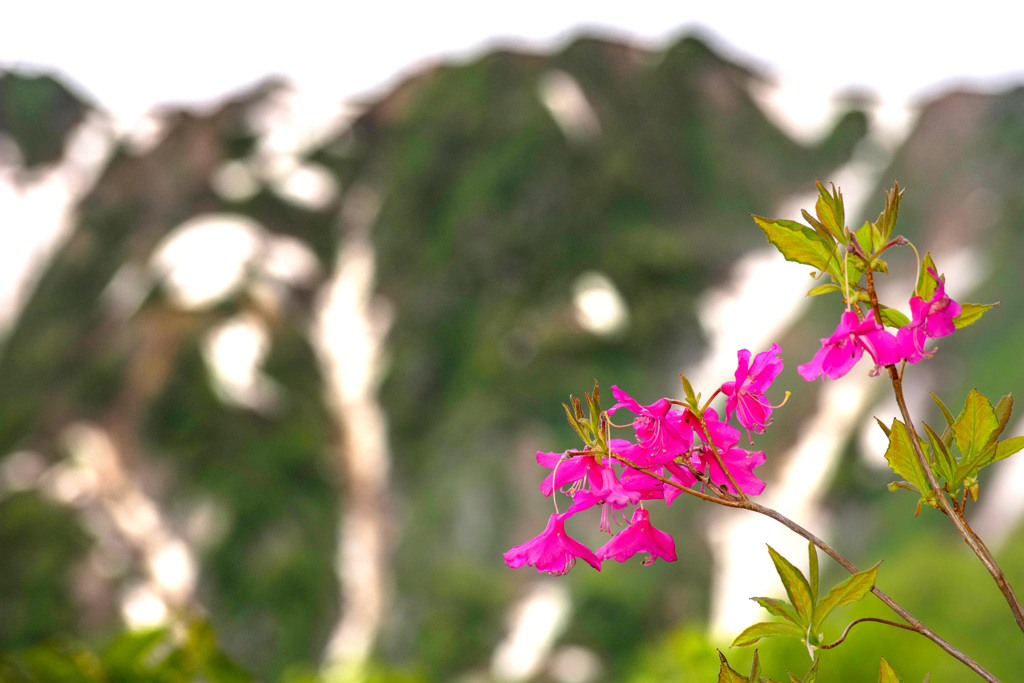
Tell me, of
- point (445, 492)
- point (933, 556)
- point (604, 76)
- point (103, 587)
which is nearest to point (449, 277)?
point (445, 492)

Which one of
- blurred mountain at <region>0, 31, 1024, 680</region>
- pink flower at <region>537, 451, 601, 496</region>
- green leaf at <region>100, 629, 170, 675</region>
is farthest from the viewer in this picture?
blurred mountain at <region>0, 31, 1024, 680</region>

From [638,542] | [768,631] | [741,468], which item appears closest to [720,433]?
[741,468]

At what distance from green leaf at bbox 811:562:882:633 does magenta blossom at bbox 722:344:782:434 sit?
277 mm

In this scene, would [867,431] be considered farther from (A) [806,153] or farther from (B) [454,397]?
(A) [806,153]

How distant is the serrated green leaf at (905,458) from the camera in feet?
3.04

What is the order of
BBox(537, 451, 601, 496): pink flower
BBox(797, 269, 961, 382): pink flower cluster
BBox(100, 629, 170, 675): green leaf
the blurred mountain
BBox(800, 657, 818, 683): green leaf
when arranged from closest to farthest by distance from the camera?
BBox(800, 657, 818, 683): green leaf
BBox(797, 269, 961, 382): pink flower cluster
BBox(537, 451, 601, 496): pink flower
BBox(100, 629, 170, 675): green leaf
the blurred mountain

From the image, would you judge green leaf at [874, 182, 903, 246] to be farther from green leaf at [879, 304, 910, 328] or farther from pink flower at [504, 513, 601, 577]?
pink flower at [504, 513, 601, 577]

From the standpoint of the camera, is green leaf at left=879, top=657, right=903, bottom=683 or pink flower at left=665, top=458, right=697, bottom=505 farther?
pink flower at left=665, top=458, right=697, bottom=505

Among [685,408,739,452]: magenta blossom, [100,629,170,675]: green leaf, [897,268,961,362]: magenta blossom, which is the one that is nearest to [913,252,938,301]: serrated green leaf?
[897,268,961,362]: magenta blossom

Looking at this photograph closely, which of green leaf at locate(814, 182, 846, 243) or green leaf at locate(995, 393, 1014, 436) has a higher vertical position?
green leaf at locate(814, 182, 846, 243)

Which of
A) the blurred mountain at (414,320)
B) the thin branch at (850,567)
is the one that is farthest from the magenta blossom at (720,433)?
the blurred mountain at (414,320)

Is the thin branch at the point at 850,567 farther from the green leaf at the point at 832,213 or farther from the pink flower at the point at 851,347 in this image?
the green leaf at the point at 832,213

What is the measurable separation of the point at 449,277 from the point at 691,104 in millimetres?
22644

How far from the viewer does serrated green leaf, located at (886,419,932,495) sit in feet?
3.04
